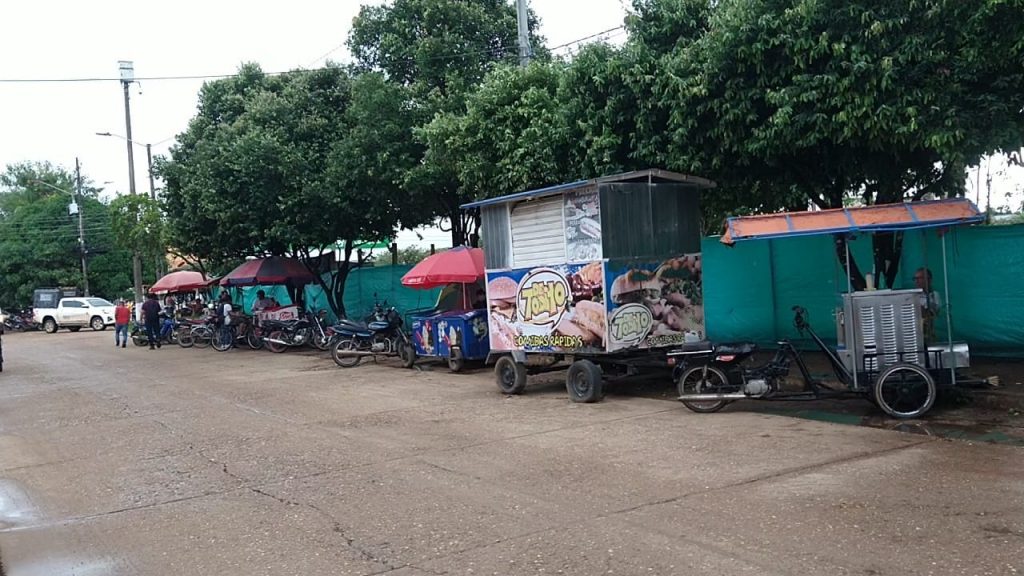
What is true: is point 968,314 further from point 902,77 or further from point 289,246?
point 289,246

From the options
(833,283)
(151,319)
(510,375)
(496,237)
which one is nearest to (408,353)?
(510,375)

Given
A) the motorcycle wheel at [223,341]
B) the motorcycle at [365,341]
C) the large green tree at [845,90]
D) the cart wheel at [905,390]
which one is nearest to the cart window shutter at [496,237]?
the large green tree at [845,90]

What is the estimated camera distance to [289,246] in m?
23.3

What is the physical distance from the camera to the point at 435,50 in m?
18.6

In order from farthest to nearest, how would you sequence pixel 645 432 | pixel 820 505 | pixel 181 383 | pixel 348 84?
1. pixel 348 84
2. pixel 181 383
3. pixel 645 432
4. pixel 820 505

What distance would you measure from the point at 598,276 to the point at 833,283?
4617 millimetres

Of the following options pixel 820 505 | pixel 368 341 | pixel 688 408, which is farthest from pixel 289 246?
pixel 820 505

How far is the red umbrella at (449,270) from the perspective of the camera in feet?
52.1

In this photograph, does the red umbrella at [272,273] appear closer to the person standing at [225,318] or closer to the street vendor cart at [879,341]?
the person standing at [225,318]

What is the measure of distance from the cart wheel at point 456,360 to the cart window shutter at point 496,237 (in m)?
3.18

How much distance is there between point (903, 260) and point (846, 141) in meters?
3.15

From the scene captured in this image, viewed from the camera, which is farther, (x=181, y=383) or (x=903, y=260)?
(x=181, y=383)

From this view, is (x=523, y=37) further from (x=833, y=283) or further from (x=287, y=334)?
(x=287, y=334)

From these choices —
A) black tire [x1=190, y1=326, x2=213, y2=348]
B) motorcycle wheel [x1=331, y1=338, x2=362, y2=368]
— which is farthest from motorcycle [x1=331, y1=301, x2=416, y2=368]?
black tire [x1=190, y1=326, x2=213, y2=348]
